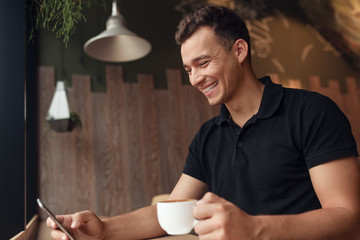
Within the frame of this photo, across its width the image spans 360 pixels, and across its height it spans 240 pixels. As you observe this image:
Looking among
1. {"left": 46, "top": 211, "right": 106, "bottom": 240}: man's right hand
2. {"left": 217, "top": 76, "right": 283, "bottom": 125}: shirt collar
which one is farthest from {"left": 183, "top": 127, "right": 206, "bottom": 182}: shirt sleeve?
{"left": 46, "top": 211, "right": 106, "bottom": 240}: man's right hand

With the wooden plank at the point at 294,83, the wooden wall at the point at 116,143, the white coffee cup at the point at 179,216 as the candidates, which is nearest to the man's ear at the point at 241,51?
the white coffee cup at the point at 179,216

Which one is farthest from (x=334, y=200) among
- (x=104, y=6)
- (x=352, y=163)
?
(x=104, y=6)

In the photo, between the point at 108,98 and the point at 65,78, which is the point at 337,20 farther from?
the point at 65,78

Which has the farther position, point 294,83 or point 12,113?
point 294,83

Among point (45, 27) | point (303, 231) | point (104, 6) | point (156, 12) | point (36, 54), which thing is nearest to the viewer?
point (303, 231)

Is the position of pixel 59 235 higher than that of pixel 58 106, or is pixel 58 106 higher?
pixel 58 106

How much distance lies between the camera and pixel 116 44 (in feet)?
7.29

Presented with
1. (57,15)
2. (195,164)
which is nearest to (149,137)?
(195,164)

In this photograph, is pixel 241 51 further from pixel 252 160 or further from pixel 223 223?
pixel 223 223

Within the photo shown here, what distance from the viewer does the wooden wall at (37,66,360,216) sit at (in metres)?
2.96

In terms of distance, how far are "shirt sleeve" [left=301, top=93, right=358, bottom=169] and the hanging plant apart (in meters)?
0.88

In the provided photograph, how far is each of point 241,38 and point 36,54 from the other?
2.16 meters

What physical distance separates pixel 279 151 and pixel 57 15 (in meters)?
0.89

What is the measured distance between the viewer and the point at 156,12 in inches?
139
